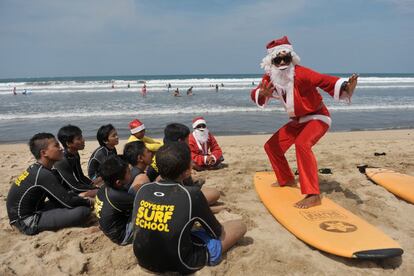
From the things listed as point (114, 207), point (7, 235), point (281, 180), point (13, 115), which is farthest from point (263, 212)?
point (13, 115)

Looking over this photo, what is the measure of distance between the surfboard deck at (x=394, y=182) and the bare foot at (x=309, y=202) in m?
1.31

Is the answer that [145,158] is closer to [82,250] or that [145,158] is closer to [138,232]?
[82,250]

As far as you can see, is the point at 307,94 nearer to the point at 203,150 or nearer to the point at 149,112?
the point at 203,150

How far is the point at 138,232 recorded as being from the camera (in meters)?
2.90

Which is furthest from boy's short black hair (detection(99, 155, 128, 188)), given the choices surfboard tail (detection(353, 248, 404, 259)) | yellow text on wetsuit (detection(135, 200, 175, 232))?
surfboard tail (detection(353, 248, 404, 259))

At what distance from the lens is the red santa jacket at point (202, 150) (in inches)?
262

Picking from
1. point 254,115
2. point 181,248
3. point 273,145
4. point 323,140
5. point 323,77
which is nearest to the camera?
point 181,248

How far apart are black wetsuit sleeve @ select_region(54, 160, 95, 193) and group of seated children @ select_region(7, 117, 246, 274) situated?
12 mm

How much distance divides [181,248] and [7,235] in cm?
223

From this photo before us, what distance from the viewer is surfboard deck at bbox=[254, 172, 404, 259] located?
3.12 meters

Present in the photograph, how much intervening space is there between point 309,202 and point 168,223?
213 cm

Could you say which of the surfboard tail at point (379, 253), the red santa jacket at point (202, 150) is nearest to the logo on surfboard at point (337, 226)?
the surfboard tail at point (379, 253)

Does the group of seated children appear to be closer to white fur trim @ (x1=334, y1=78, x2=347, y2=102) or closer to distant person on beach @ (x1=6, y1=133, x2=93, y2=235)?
distant person on beach @ (x1=6, y1=133, x2=93, y2=235)

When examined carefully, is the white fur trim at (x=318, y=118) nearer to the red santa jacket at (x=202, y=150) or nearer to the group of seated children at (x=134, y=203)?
the group of seated children at (x=134, y=203)
